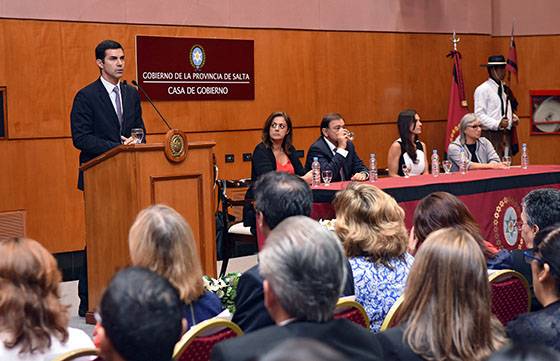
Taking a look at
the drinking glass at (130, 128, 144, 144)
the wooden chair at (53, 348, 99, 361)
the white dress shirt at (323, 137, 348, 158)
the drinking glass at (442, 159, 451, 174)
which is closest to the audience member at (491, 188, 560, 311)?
the wooden chair at (53, 348, 99, 361)

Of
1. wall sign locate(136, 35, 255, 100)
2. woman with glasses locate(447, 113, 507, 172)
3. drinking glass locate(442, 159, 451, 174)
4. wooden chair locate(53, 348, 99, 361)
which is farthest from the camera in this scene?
wall sign locate(136, 35, 255, 100)

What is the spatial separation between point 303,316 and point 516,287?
168 cm

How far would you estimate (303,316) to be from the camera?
91.0 inches

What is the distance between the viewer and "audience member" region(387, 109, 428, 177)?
338 inches

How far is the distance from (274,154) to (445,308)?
5.39 m

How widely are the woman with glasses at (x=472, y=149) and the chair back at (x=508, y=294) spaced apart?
4.93m

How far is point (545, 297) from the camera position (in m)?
2.96

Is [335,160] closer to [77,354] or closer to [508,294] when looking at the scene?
[508,294]

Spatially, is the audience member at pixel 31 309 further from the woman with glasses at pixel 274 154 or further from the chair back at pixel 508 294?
the woman with glasses at pixel 274 154

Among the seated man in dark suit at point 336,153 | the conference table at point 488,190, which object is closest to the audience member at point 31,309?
the conference table at point 488,190

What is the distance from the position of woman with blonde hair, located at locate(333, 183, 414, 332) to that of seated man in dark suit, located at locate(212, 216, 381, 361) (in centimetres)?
154

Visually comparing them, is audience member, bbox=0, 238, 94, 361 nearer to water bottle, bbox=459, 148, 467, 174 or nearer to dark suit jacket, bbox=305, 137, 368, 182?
dark suit jacket, bbox=305, 137, 368, 182

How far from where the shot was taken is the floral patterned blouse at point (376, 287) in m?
3.88

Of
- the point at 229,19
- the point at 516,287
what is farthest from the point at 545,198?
the point at 229,19
